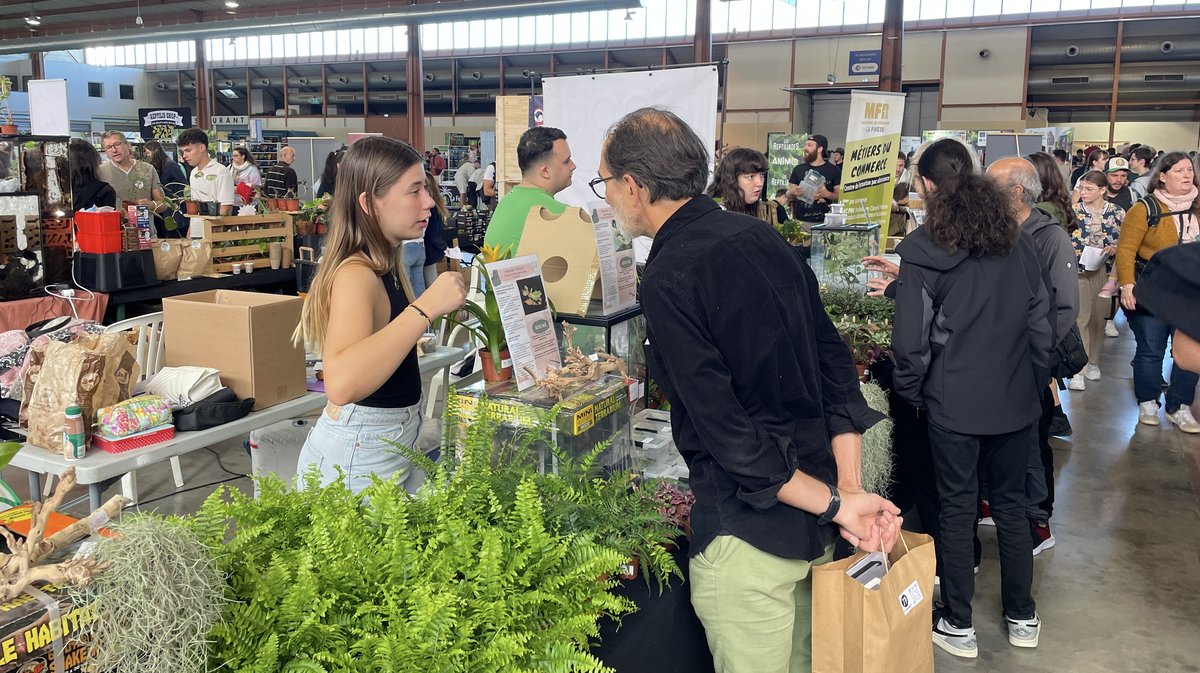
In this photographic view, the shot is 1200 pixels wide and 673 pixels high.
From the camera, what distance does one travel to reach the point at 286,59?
26375 millimetres

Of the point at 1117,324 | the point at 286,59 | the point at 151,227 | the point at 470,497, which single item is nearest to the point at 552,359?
the point at 470,497

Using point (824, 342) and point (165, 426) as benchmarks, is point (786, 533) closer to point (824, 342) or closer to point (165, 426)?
point (824, 342)

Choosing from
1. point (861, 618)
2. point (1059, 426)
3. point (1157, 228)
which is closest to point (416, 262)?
point (1059, 426)

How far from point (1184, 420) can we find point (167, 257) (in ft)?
19.8

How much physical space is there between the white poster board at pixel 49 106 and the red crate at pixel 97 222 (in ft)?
8.96

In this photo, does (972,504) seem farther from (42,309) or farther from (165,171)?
(165,171)

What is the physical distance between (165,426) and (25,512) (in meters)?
1.23

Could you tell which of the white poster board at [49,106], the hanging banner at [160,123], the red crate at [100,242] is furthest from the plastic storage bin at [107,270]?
the hanging banner at [160,123]

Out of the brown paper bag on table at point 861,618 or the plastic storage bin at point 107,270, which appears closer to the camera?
the brown paper bag on table at point 861,618

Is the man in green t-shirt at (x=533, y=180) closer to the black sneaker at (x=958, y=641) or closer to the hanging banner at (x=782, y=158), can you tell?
the black sneaker at (x=958, y=641)

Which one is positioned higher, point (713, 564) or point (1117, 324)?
point (713, 564)

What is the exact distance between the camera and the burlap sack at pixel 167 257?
4.95 metres

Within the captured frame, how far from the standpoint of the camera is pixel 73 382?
2373 mm

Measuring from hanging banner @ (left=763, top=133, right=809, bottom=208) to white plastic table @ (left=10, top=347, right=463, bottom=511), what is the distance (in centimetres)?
804
